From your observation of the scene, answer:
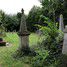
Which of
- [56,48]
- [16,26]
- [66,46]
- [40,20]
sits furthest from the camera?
[16,26]

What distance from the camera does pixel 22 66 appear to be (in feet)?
33.2

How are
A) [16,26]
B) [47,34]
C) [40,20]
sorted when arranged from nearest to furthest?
[47,34]
[40,20]
[16,26]

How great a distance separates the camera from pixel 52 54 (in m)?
10.6

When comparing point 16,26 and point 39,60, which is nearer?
point 39,60

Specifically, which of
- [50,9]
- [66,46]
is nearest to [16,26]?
[50,9]

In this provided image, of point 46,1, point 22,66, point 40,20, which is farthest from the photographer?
point 40,20

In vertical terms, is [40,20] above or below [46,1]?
below

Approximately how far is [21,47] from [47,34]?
1.93m

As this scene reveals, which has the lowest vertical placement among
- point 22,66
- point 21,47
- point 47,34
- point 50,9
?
point 22,66

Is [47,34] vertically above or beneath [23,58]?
above

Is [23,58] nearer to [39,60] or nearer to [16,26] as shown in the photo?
[39,60]

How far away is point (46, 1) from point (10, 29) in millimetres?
11900

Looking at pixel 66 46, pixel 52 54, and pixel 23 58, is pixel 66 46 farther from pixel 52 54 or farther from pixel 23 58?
pixel 23 58

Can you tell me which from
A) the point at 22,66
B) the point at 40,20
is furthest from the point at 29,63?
the point at 40,20
